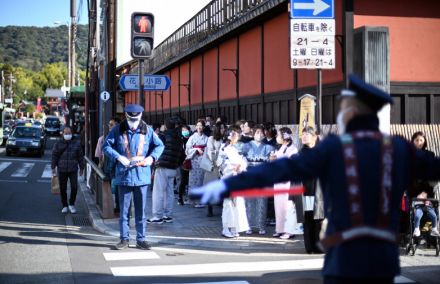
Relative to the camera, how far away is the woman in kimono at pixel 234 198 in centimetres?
1044

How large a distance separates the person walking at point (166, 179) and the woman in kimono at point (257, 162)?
1610mm

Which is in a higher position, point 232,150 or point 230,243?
point 232,150

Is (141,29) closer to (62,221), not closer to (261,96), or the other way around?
(62,221)

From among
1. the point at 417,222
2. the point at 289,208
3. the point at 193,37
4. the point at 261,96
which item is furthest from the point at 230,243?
the point at 193,37

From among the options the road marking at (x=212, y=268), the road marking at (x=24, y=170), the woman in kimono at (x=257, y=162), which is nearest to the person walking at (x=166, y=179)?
the woman in kimono at (x=257, y=162)

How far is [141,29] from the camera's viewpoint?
11.5m

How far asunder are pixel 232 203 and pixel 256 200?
864 mm

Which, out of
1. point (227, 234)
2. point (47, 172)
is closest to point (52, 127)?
point (47, 172)

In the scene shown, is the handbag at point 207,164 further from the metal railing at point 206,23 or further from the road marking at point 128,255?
the metal railing at point 206,23

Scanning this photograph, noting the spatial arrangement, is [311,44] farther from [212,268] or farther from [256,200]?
[212,268]

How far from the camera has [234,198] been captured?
10328 mm

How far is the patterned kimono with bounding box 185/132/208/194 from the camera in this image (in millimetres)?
14141

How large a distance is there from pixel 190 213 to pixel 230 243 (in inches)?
144

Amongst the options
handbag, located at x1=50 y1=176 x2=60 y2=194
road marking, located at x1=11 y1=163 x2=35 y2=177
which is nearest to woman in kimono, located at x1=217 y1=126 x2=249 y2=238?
handbag, located at x1=50 y1=176 x2=60 y2=194
